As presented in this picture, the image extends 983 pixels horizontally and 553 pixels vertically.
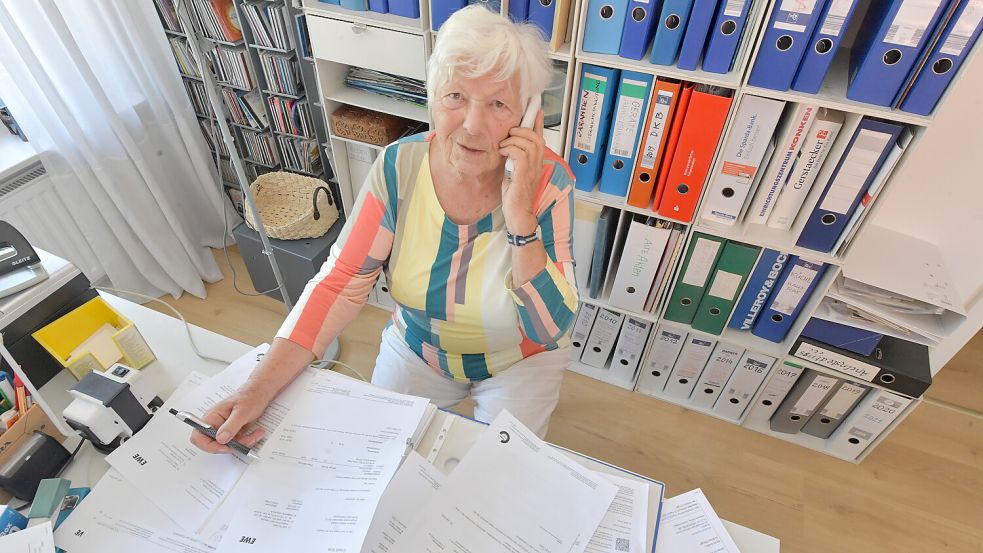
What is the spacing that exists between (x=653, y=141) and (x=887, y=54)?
54 centimetres

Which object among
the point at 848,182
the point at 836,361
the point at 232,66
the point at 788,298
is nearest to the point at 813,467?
the point at 836,361

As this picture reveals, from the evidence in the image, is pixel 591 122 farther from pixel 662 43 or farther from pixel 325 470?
pixel 325 470

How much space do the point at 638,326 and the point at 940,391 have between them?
123 cm

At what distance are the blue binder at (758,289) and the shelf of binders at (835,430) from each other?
18 cm

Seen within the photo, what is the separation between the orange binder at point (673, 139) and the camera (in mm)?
1458

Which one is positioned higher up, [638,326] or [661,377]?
[638,326]

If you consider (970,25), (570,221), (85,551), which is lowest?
(85,551)

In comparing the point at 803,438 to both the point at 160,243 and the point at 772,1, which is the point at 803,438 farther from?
the point at 160,243

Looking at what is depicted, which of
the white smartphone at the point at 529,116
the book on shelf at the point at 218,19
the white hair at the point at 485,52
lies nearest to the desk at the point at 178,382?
the white smartphone at the point at 529,116

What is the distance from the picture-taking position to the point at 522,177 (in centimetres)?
115

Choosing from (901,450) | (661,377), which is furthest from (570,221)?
(901,450)

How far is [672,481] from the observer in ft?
6.22

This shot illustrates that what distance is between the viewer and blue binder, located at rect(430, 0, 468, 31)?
5.17ft

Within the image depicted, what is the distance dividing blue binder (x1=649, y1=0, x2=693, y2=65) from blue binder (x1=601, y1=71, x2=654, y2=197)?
61 millimetres
